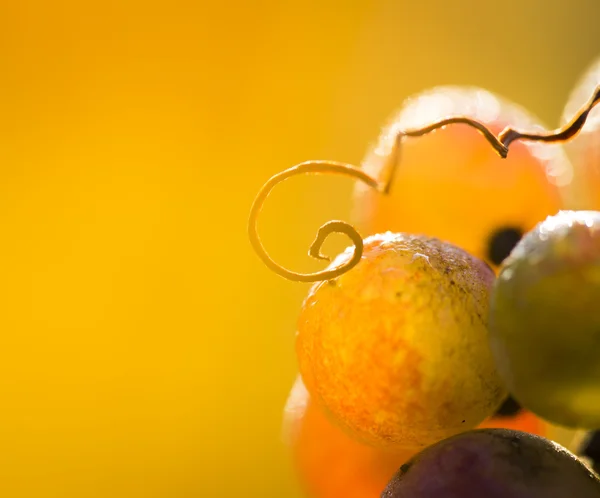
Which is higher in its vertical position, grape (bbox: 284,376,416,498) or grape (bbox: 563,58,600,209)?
grape (bbox: 563,58,600,209)

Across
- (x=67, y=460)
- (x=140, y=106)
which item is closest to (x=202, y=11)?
(x=140, y=106)

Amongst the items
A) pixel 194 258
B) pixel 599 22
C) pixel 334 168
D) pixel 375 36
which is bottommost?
pixel 194 258

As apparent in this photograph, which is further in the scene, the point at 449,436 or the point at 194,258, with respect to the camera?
the point at 194,258

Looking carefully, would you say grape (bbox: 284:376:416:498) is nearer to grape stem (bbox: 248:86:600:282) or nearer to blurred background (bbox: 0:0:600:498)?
grape stem (bbox: 248:86:600:282)

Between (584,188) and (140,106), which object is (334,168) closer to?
(584,188)

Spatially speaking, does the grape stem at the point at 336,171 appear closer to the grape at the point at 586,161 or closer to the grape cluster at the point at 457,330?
the grape cluster at the point at 457,330

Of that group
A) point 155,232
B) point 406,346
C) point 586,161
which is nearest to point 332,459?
point 406,346

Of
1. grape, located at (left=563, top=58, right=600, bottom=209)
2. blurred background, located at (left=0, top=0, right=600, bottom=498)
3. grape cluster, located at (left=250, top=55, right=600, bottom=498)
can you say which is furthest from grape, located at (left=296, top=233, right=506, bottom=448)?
blurred background, located at (left=0, top=0, right=600, bottom=498)

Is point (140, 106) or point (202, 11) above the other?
point (202, 11)
